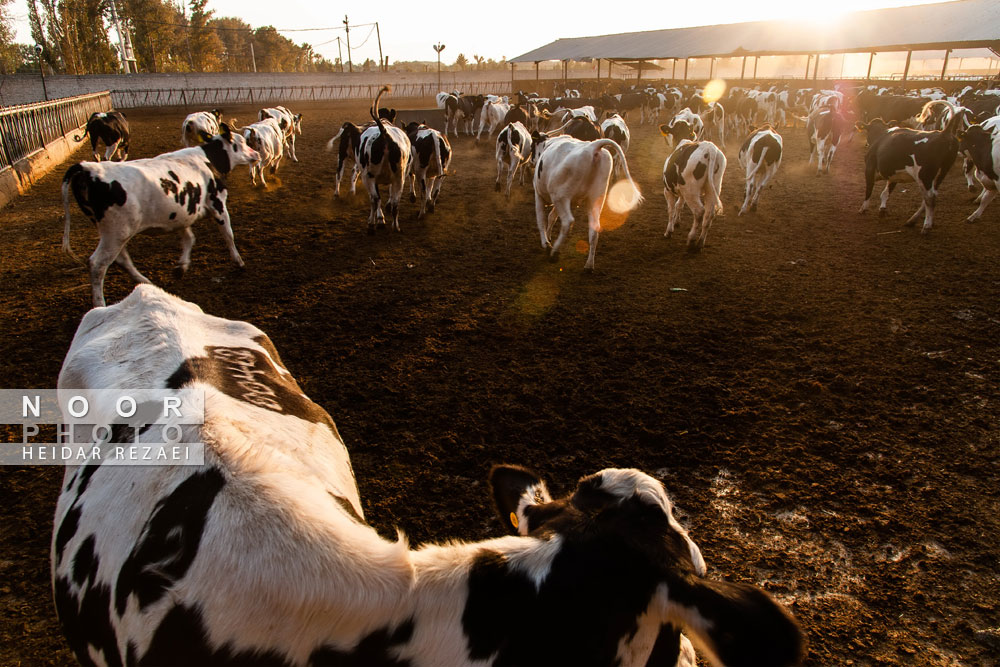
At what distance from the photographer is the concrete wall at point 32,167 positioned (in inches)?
413

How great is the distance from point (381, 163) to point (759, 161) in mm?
7130

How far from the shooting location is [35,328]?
18.0ft

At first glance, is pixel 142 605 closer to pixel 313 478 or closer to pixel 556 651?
pixel 313 478

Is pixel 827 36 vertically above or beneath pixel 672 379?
above

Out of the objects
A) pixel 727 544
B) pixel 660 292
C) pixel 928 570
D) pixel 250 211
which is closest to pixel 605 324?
pixel 660 292

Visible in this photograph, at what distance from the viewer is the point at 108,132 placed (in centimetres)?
1423

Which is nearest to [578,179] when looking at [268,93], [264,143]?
[264,143]

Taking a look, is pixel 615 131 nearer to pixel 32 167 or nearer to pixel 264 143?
pixel 264 143

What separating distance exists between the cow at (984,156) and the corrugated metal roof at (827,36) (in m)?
29.2

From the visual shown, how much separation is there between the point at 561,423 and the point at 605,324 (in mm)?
1999

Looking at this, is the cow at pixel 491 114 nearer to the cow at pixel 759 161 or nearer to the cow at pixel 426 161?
the cow at pixel 426 161

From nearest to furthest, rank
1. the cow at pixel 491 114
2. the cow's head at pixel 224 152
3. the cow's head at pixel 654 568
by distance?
the cow's head at pixel 654 568 < the cow's head at pixel 224 152 < the cow at pixel 491 114

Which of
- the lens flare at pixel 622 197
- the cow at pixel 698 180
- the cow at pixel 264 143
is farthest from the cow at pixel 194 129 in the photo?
the cow at pixel 698 180

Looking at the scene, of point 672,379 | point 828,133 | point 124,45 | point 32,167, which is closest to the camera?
point 672,379
